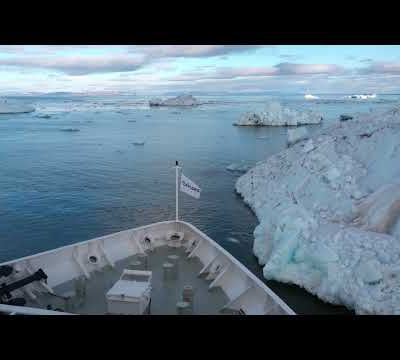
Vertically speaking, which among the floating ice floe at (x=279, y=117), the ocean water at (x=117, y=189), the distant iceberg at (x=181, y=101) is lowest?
the ocean water at (x=117, y=189)

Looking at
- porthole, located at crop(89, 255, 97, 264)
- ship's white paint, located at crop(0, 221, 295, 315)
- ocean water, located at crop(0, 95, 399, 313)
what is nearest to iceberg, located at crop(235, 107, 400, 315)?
ocean water, located at crop(0, 95, 399, 313)

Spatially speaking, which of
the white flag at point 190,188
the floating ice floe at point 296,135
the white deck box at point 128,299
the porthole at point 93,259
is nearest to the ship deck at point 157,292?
the porthole at point 93,259

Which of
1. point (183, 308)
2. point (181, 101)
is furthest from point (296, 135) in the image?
point (181, 101)

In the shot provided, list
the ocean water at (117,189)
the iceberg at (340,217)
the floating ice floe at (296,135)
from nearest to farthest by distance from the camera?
1. the iceberg at (340,217)
2. the ocean water at (117,189)
3. the floating ice floe at (296,135)

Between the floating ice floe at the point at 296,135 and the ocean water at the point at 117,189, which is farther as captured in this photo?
the floating ice floe at the point at 296,135

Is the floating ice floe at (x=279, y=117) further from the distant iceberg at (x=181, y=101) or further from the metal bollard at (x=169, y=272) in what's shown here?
the distant iceberg at (x=181, y=101)

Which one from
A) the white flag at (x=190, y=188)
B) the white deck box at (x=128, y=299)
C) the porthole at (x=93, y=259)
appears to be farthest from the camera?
the white flag at (x=190, y=188)
